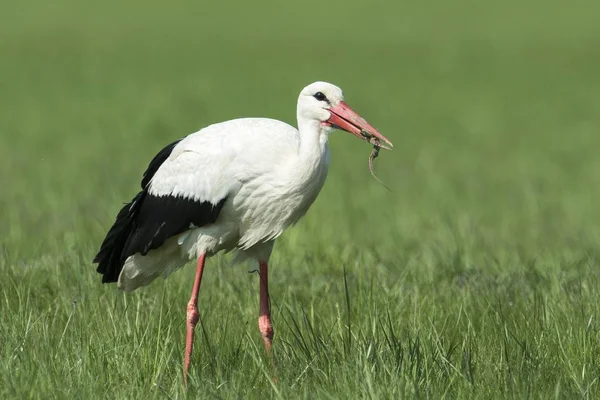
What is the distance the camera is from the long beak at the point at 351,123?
5.94 m

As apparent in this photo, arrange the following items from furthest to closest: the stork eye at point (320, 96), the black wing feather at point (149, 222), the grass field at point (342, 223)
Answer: the black wing feather at point (149, 222) → the stork eye at point (320, 96) → the grass field at point (342, 223)

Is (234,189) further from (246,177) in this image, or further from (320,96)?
(320,96)

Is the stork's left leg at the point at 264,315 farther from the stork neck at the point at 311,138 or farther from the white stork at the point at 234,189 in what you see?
the stork neck at the point at 311,138

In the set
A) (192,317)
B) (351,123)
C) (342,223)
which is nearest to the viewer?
(351,123)

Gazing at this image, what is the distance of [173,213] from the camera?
6.52m

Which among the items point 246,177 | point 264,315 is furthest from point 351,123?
point 264,315

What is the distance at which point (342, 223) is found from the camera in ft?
37.4

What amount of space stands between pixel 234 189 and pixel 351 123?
681 millimetres

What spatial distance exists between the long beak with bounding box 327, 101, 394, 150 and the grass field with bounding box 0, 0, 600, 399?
2.12 feet

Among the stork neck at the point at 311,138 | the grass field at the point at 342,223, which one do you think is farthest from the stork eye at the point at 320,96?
the grass field at the point at 342,223

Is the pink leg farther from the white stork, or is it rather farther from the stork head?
the stork head

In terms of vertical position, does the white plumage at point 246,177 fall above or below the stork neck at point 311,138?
below

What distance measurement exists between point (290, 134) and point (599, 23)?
35.2 m

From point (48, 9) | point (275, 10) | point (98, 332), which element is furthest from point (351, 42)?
point (98, 332)
